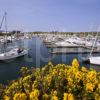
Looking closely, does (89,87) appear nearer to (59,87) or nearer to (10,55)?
(59,87)

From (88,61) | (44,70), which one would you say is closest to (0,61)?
(88,61)

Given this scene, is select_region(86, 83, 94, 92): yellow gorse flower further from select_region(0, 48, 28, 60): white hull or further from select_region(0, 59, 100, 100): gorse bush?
select_region(0, 48, 28, 60): white hull

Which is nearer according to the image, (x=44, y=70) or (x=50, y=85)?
(x=50, y=85)

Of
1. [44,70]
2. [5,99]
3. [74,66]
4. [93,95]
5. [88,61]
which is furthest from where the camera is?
[88,61]

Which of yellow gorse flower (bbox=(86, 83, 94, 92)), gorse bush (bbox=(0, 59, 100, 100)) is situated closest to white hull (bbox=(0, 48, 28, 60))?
gorse bush (bbox=(0, 59, 100, 100))

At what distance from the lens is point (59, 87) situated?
6375 mm

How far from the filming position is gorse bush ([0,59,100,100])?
587cm

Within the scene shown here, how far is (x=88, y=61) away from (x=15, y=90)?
42.6 metres

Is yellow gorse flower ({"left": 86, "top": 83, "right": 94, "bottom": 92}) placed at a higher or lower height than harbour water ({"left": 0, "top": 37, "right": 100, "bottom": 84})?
higher

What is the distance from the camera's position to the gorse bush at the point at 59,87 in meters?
5.87

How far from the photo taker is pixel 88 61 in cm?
4838

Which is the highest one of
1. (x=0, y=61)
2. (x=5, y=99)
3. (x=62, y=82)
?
(x=62, y=82)

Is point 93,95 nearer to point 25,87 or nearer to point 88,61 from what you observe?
point 25,87

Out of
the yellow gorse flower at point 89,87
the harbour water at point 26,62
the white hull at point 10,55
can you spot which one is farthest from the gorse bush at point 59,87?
the white hull at point 10,55
